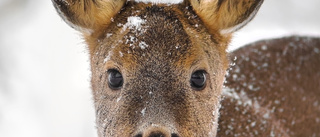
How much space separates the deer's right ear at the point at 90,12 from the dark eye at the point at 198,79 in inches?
37.0

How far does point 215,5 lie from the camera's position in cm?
614

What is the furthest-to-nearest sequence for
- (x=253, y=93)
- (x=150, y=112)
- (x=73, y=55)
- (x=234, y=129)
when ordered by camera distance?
(x=73, y=55) < (x=253, y=93) < (x=234, y=129) < (x=150, y=112)

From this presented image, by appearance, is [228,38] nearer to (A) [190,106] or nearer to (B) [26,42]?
(A) [190,106]

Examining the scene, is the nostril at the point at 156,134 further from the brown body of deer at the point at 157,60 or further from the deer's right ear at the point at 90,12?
the deer's right ear at the point at 90,12

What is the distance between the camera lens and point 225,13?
6172 millimetres

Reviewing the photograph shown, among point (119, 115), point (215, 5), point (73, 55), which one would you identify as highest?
point (73, 55)

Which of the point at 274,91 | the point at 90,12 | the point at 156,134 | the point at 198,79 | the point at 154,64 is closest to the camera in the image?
the point at 156,134

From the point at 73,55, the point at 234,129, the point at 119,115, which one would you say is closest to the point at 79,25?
the point at 119,115

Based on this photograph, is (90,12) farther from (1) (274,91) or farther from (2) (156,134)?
(1) (274,91)

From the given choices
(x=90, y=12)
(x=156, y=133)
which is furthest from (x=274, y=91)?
(x=156, y=133)

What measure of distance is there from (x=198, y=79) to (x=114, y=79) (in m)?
0.70

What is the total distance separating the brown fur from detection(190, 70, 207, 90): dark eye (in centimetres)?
104

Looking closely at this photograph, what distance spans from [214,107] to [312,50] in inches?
103

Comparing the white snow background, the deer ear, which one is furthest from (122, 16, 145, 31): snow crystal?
the white snow background
